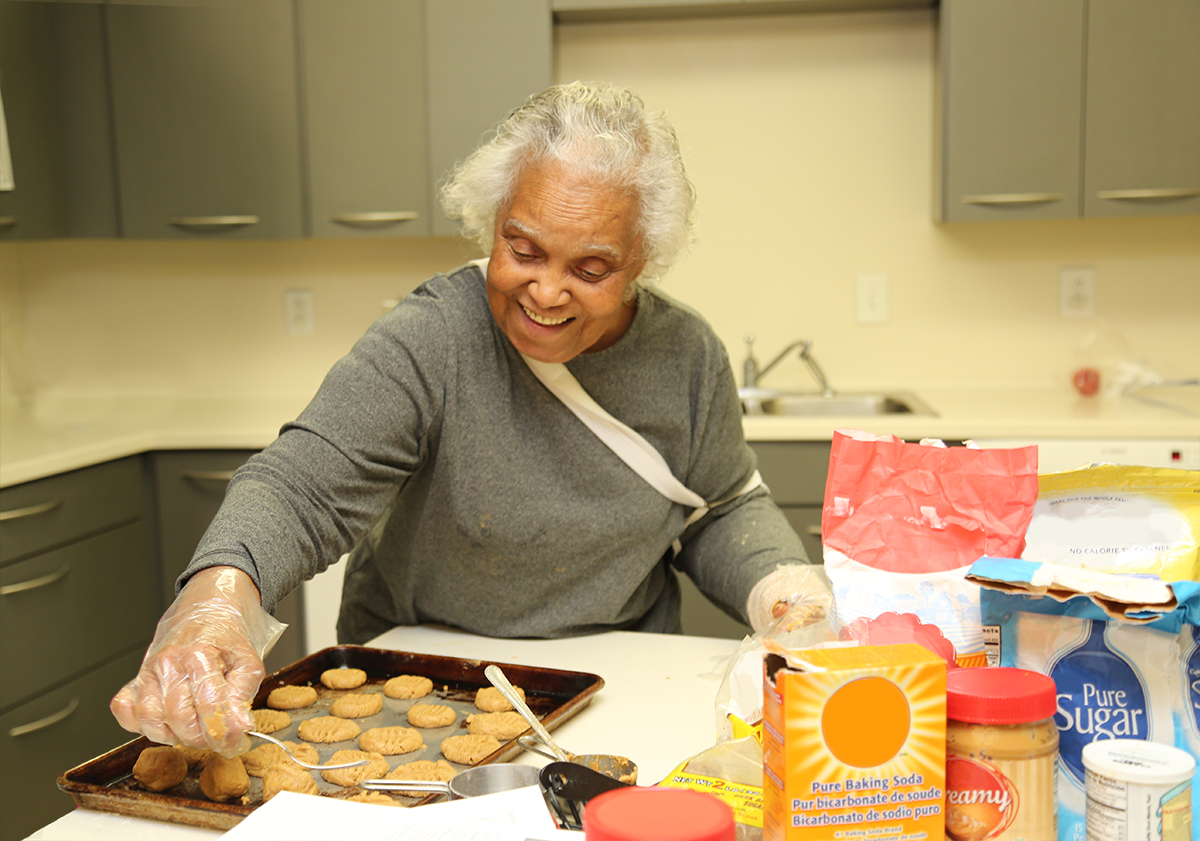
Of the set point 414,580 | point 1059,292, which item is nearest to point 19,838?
point 414,580

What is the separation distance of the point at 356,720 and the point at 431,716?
0.26ft

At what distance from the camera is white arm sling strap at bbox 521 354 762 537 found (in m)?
1.34

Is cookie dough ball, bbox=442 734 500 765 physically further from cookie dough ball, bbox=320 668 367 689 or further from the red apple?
the red apple

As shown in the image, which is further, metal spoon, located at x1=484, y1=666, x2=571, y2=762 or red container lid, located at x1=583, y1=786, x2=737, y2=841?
metal spoon, located at x1=484, y1=666, x2=571, y2=762

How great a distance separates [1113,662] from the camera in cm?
63

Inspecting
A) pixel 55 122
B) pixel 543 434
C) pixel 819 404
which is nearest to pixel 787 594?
pixel 543 434

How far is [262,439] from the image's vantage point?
2.36 meters

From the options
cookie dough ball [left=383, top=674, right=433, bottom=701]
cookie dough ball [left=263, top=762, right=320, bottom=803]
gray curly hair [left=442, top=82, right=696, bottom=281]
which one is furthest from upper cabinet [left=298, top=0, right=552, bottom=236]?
cookie dough ball [left=263, top=762, right=320, bottom=803]

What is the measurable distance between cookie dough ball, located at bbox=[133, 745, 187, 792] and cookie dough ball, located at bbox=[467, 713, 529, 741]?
26 centimetres

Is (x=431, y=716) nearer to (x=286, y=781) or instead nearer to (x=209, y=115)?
→ (x=286, y=781)

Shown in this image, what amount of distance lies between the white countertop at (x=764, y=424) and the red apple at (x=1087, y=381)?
0.04m

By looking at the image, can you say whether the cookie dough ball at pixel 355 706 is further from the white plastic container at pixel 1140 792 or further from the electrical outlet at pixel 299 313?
the electrical outlet at pixel 299 313

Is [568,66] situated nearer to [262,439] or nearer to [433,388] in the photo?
[262,439]

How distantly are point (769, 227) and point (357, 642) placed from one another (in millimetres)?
1744
